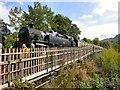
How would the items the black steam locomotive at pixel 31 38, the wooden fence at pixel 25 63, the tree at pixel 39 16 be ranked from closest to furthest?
the wooden fence at pixel 25 63, the black steam locomotive at pixel 31 38, the tree at pixel 39 16

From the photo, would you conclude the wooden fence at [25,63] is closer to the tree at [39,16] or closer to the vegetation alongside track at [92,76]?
the vegetation alongside track at [92,76]

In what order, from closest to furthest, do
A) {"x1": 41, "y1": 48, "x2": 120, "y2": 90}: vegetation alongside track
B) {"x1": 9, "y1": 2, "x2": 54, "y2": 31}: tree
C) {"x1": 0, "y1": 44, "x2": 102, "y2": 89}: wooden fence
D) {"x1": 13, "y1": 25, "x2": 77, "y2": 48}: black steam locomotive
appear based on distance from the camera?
{"x1": 0, "y1": 44, "x2": 102, "y2": 89}: wooden fence, {"x1": 41, "y1": 48, "x2": 120, "y2": 90}: vegetation alongside track, {"x1": 13, "y1": 25, "x2": 77, "y2": 48}: black steam locomotive, {"x1": 9, "y1": 2, "x2": 54, "y2": 31}: tree

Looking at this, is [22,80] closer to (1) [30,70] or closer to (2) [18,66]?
(2) [18,66]

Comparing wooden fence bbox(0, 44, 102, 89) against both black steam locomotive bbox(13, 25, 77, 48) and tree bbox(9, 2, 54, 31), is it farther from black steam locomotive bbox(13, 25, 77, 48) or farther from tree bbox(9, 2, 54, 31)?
tree bbox(9, 2, 54, 31)

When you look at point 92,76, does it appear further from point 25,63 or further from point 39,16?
point 39,16

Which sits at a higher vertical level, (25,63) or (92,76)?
(25,63)

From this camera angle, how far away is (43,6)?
44.2 m

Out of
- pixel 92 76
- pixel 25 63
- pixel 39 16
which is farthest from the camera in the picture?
pixel 39 16

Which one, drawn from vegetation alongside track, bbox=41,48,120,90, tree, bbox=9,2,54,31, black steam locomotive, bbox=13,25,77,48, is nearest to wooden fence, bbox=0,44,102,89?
vegetation alongside track, bbox=41,48,120,90

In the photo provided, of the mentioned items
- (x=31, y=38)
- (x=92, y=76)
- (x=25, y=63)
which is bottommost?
(x=92, y=76)

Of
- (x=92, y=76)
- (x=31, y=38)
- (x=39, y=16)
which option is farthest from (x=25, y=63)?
(x=39, y=16)

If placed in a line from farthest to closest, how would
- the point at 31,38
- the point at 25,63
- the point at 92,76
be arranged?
the point at 31,38 → the point at 92,76 → the point at 25,63

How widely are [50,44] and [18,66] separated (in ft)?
32.4

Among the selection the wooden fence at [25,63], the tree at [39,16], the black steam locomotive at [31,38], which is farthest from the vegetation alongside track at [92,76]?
the tree at [39,16]
